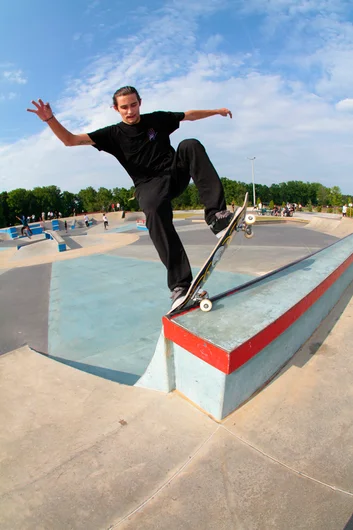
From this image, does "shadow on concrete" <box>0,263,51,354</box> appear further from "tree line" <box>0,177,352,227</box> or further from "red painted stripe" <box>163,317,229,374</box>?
"tree line" <box>0,177,352,227</box>

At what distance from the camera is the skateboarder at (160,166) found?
8.67ft

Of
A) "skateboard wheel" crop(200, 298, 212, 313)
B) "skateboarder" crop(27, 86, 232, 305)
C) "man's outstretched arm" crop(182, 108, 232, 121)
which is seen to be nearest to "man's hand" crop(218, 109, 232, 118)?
"man's outstretched arm" crop(182, 108, 232, 121)

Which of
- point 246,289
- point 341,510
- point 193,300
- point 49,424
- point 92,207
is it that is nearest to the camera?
point 341,510

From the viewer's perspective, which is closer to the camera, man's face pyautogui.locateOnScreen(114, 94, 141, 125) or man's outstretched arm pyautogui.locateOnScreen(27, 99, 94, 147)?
man's outstretched arm pyautogui.locateOnScreen(27, 99, 94, 147)

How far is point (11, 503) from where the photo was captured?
1.51 metres

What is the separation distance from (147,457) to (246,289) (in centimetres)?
190

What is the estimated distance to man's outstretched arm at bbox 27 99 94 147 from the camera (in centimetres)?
237

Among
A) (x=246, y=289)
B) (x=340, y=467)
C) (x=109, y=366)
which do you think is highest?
(x=246, y=289)

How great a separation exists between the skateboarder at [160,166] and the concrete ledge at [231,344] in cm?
64

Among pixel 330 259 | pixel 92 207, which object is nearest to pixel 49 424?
pixel 330 259

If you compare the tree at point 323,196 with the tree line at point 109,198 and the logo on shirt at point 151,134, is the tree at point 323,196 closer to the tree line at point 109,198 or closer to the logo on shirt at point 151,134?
the tree line at point 109,198

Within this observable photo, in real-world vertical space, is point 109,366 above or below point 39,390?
below

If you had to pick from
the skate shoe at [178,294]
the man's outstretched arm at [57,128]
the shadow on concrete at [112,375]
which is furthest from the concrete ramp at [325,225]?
the man's outstretched arm at [57,128]

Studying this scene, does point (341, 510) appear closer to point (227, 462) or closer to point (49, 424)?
point (227, 462)
